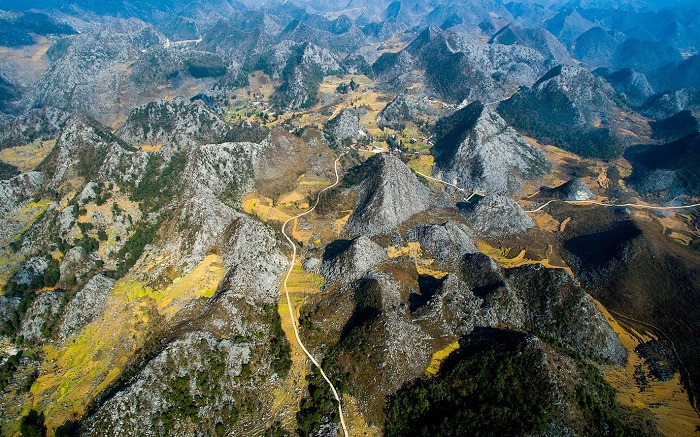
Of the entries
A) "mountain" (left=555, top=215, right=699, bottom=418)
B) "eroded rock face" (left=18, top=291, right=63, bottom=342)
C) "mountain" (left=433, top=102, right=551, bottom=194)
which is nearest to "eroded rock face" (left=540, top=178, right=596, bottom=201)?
"mountain" (left=433, top=102, right=551, bottom=194)

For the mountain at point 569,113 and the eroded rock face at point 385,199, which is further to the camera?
the mountain at point 569,113

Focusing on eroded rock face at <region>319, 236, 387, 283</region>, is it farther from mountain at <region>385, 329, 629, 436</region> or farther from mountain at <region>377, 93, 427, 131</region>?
mountain at <region>377, 93, 427, 131</region>

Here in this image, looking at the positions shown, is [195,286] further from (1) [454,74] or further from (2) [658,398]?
(1) [454,74]

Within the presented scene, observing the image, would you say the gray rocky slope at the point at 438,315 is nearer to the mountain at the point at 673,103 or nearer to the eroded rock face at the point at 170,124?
the eroded rock face at the point at 170,124

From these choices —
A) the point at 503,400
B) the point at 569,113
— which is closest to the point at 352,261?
the point at 503,400

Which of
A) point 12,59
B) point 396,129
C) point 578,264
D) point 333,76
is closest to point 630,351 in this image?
point 578,264

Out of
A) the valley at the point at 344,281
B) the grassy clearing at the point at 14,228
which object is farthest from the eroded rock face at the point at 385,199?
the grassy clearing at the point at 14,228
